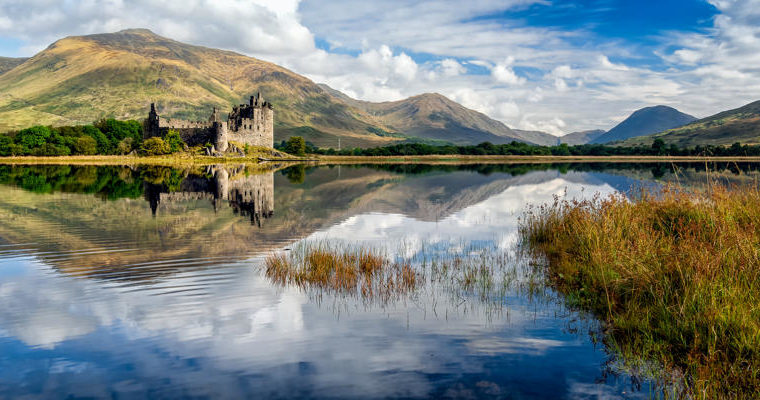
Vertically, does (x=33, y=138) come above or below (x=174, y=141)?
above

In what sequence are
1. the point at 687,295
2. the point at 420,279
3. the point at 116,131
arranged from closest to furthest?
the point at 687,295
the point at 420,279
the point at 116,131

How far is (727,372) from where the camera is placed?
673 cm

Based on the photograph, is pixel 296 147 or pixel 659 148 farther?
pixel 659 148

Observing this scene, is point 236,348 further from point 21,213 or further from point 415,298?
point 21,213

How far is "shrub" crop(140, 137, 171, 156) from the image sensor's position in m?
99.4

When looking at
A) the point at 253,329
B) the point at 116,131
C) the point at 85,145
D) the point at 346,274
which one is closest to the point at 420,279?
the point at 346,274

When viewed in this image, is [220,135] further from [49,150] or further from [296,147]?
[49,150]

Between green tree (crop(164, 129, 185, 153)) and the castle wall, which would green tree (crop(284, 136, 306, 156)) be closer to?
the castle wall

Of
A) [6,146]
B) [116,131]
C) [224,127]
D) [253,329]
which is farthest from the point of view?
[116,131]

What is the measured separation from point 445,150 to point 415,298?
15244cm

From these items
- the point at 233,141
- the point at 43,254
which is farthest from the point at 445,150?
the point at 43,254

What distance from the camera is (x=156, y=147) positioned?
99625 millimetres

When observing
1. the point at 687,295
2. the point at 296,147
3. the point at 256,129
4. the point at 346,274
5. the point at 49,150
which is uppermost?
the point at 256,129

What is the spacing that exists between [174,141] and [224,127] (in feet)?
36.8
